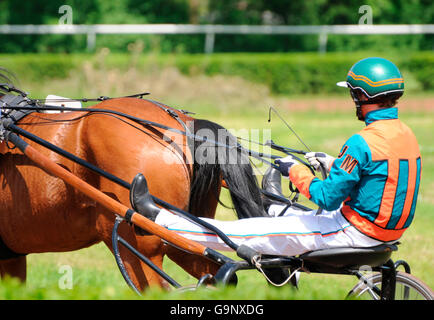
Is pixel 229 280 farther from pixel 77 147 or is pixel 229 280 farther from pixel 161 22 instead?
pixel 161 22

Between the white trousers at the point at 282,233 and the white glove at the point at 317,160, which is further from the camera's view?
the white glove at the point at 317,160

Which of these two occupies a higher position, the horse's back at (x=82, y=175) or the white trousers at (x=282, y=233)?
the horse's back at (x=82, y=175)

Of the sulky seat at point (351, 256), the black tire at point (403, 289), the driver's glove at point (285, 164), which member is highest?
the driver's glove at point (285, 164)

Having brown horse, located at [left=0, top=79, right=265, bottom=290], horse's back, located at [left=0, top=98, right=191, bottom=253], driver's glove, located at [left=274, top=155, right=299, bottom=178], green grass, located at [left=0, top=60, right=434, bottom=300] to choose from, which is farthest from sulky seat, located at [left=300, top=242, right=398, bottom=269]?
horse's back, located at [left=0, top=98, right=191, bottom=253]

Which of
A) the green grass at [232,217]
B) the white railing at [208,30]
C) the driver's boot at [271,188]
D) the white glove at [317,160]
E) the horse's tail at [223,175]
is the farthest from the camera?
the white railing at [208,30]

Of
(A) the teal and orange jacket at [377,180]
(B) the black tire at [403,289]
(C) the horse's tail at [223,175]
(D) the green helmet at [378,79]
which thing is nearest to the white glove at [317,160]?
(A) the teal and orange jacket at [377,180]

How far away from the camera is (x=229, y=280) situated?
2.92 m

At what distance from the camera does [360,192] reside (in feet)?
9.95

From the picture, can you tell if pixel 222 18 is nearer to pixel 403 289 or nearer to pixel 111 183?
pixel 111 183

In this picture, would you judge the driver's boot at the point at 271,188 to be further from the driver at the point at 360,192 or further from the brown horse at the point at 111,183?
the driver at the point at 360,192

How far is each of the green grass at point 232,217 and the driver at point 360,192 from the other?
0.31m

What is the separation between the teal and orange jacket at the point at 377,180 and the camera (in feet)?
9.62

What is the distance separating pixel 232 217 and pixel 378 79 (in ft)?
15.3

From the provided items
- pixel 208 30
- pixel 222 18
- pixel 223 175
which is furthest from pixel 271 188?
pixel 222 18
